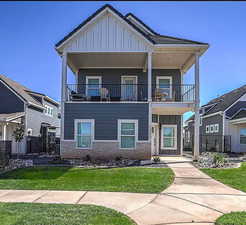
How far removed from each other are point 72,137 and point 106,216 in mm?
9696

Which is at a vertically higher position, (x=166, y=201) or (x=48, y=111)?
(x=48, y=111)

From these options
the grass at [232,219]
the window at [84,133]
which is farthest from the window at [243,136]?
the grass at [232,219]

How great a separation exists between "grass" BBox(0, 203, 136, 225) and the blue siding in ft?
28.3

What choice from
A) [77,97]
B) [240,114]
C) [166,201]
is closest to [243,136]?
[240,114]

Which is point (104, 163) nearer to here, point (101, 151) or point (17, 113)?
point (101, 151)

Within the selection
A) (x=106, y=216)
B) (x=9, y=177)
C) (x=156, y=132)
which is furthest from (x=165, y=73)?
(x=106, y=216)

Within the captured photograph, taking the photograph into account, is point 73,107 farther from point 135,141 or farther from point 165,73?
point 165,73

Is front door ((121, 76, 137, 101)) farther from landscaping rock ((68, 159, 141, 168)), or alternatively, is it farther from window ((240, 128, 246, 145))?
window ((240, 128, 246, 145))

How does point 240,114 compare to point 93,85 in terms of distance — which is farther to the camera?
point 240,114

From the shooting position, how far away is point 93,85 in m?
16.7

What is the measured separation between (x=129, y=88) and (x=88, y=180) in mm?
9224

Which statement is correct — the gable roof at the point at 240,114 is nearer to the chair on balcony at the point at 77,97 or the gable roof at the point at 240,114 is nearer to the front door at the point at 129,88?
the front door at the point at 129,88

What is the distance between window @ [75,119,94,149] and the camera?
563 inches

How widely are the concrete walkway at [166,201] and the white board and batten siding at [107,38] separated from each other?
8.61 m
